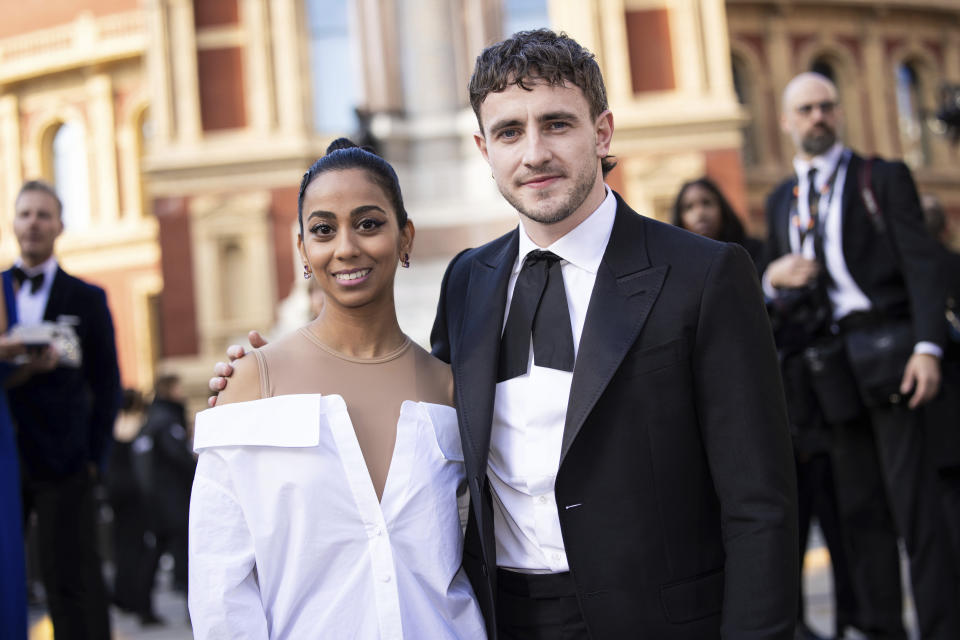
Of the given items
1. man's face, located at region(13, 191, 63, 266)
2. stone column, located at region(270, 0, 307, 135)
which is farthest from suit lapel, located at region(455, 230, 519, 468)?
stone column, located at region(270, 0, 307, 135)

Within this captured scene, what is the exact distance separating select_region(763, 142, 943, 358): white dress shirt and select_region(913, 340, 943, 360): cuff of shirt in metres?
0.25

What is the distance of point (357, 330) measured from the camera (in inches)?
86.7

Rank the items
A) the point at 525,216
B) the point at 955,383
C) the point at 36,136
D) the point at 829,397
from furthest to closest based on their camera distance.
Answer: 1. the point at 36,136
2. the point at 955,383
3. the point at 829,397
4. the point at 525,216

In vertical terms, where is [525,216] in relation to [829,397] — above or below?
above

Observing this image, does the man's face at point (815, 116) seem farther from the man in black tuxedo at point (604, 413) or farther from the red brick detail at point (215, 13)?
the red brick detail at point (215, 13)

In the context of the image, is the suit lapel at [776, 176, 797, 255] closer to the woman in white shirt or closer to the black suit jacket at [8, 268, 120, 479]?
the woman in white shirt

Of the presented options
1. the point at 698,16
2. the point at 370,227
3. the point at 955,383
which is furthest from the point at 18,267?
the point at 698,16

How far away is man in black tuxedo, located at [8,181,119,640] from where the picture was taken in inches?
157

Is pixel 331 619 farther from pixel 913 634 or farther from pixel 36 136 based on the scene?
pixel 36 136

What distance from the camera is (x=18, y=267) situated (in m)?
4.36

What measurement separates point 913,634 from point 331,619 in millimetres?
3404

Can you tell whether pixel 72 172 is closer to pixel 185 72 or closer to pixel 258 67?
pixel 185 72

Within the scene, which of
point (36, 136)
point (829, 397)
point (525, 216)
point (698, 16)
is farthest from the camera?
point (36, 136)

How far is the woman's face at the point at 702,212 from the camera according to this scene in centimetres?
433
